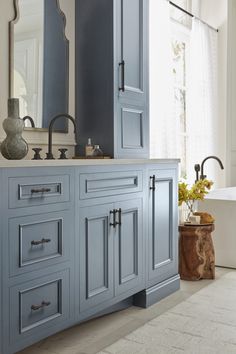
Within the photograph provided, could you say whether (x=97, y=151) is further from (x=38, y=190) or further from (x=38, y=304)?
(x=38, y=304)

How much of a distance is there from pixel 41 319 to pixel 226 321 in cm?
111

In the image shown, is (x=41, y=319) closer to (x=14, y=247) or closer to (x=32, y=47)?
(x=14, y=247)

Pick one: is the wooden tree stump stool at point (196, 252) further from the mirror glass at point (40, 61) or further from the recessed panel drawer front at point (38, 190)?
the recessed panel drawer front at point (38, 190)

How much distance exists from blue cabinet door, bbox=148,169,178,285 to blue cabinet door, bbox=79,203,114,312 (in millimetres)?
466

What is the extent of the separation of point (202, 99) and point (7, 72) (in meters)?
2.65

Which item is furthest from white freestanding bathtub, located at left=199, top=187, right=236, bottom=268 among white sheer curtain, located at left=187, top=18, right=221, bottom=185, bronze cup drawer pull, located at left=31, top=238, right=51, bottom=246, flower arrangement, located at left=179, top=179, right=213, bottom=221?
bronze cup drawer pull, located at left=31, top=238, right=51, bottom=246

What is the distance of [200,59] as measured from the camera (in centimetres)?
463

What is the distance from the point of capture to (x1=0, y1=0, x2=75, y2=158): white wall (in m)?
Result: 2.40

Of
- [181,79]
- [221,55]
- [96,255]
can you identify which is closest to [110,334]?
[96,255]

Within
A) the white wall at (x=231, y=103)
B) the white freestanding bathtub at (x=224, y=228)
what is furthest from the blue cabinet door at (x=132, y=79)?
the white wall at (x=231, y=103)

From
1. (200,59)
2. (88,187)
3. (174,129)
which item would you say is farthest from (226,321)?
(200,59)

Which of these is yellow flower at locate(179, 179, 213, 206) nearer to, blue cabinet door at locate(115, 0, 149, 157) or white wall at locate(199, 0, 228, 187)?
blue cabinet door at locate(115, 0, 149, 157)

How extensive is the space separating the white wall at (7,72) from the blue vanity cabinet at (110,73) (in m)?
0.04

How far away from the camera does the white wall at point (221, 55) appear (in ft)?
16.3
